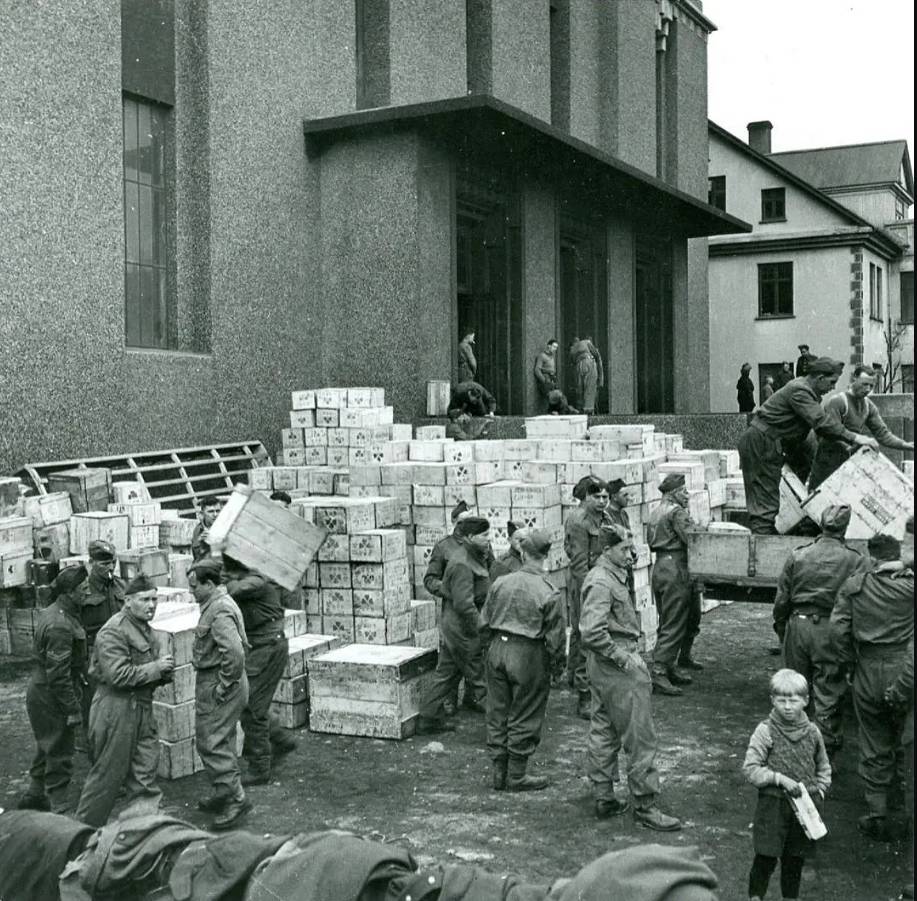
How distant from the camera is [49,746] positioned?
28.6 feet

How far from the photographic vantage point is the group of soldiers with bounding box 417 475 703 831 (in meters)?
8.34

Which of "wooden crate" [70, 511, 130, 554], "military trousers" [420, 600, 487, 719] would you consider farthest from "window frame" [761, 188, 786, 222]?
"military trousers" [420, 600, 487, 719]

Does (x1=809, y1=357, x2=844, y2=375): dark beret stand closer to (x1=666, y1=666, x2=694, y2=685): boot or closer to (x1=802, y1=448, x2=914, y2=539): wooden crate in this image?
(x1=802, y1=448, x2=914, y2=539): wooden crate

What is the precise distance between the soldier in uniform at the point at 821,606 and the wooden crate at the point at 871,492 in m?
0.37

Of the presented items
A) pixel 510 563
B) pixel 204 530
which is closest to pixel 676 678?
pixel 510 563

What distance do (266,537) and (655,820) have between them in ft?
14.1

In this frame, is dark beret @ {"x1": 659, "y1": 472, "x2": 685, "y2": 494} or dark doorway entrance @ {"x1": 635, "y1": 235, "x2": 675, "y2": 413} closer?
dark beret @ {"x1": 659, "y1": 472, "x2": 685, "y2": 494}

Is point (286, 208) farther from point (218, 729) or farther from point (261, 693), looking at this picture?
point (218, 729)

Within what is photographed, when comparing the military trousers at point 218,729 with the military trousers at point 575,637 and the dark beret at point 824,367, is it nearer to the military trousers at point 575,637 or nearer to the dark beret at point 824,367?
the military trousers at point 575,637

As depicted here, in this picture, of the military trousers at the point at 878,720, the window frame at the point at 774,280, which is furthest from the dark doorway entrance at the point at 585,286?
the military trousers at the point at 878,720

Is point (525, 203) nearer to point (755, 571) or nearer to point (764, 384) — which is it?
point (755, 571)

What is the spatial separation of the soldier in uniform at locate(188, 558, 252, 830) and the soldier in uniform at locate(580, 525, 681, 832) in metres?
2.63

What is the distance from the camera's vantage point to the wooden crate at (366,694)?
10.3 metres

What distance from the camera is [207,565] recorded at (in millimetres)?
8703
